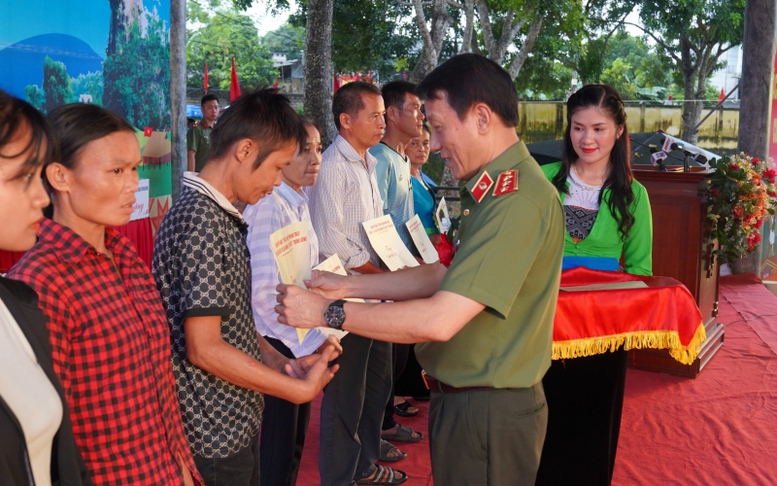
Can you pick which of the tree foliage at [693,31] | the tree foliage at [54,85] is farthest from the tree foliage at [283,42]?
the tree foliage at [54,85]

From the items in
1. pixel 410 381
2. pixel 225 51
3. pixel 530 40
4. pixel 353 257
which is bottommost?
pixel 410 381

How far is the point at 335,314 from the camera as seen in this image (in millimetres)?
1940

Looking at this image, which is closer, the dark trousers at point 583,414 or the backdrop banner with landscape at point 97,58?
the dark trousers at point 583,414

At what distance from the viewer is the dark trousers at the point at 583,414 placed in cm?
298

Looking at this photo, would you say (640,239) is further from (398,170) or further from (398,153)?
(398,153)

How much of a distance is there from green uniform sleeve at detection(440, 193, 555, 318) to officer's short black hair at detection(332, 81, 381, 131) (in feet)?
6.05

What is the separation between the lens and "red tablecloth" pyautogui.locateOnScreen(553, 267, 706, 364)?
2885mm

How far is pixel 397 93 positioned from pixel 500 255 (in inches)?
102

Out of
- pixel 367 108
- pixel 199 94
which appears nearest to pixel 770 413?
pixel 367 108

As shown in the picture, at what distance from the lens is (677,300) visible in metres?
3.02

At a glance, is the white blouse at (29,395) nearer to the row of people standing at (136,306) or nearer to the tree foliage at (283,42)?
the row of people standing at (136,306)

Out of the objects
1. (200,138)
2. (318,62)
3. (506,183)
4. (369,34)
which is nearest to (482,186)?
(506,183)

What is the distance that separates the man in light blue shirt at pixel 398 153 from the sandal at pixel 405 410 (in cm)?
117

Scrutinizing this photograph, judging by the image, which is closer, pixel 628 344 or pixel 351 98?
pixel 628 344
